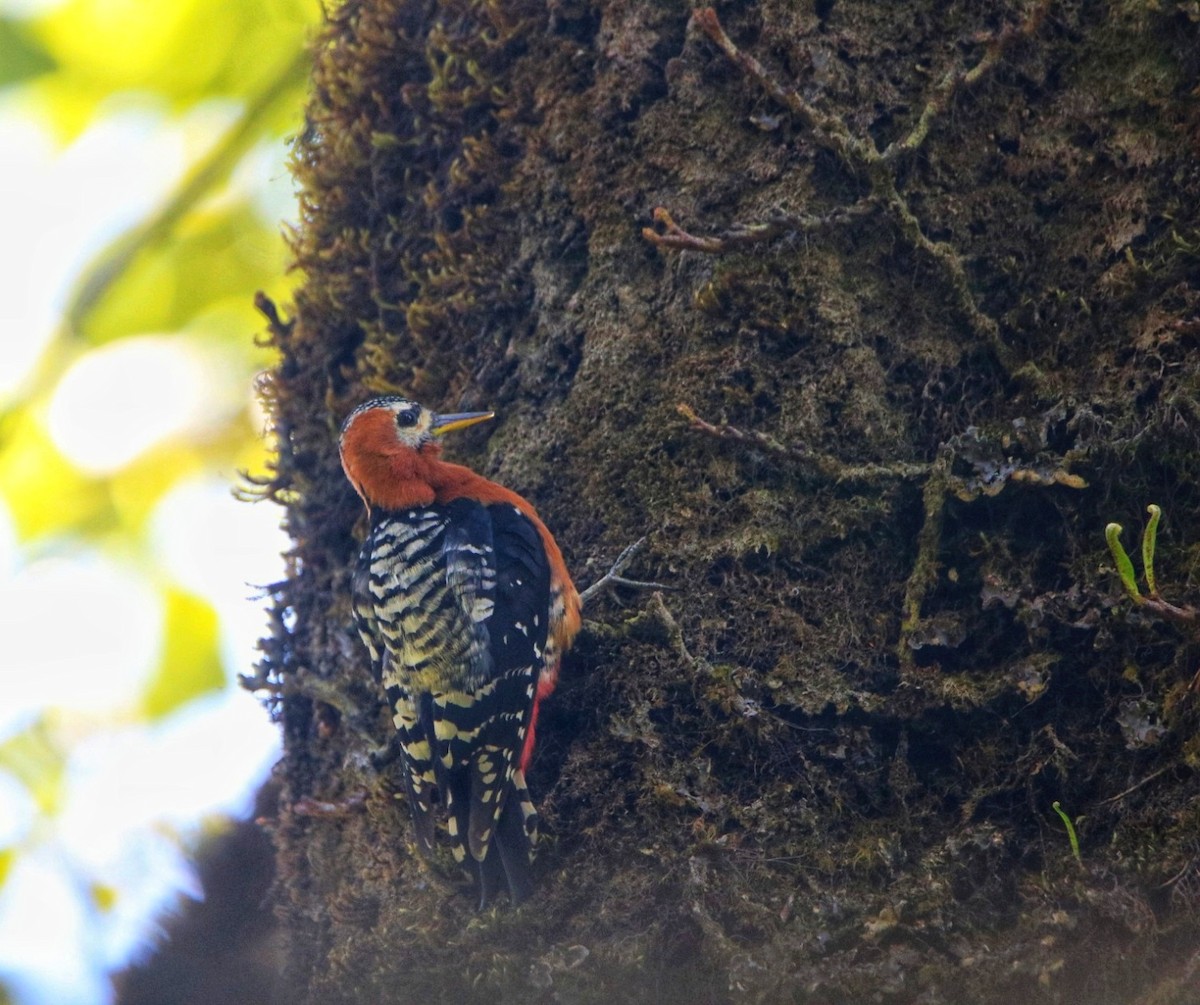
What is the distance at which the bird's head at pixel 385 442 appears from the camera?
3824mm

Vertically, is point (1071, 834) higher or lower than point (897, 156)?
lower

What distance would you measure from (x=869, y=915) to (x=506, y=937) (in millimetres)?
→ 1013

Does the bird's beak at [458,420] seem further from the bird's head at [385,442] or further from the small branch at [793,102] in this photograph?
the small branch at [793,102]

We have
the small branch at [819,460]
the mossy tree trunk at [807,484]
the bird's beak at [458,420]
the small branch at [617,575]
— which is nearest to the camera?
the mossy tree trunk at [807,484]

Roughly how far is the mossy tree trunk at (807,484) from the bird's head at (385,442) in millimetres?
120

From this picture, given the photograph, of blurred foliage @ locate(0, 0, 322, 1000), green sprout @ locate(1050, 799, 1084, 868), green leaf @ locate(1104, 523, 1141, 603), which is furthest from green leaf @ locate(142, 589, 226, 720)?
green leaf @ locate(1104, 523, 1141, 603)

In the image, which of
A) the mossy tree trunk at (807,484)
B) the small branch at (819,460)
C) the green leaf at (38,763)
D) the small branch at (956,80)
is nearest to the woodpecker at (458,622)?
the mossy tree trunk at (807,484)

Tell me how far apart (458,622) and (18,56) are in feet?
10.2

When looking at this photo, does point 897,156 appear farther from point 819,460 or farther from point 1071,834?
point 1071,834

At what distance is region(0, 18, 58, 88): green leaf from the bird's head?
225 centimetres

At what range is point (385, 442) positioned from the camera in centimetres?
384

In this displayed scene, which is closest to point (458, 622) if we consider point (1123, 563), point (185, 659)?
point (1123, 563)

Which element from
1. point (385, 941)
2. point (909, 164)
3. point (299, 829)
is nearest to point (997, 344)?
point (909, 164)

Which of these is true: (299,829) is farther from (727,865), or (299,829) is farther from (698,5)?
(698,5)
